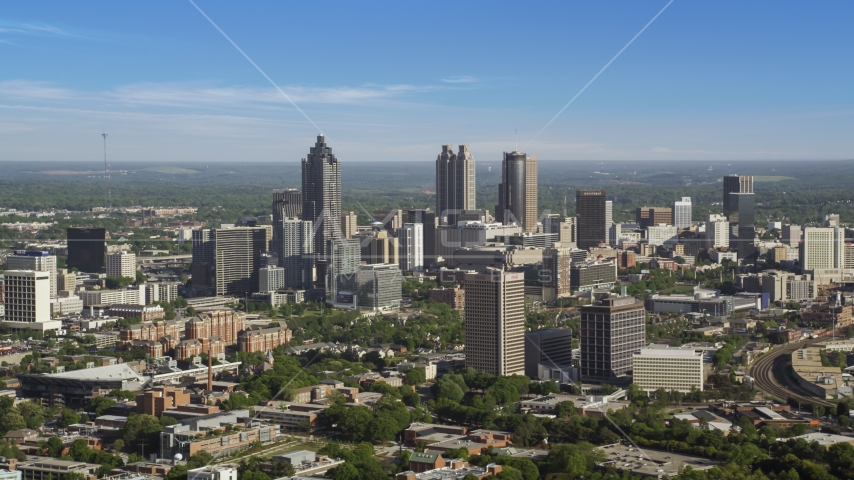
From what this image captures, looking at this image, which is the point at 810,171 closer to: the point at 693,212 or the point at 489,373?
the point at 693,212

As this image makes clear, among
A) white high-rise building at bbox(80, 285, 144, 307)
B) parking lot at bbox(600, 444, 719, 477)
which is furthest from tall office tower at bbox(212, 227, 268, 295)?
parking lot at bbox(600, 444, 719, 477)

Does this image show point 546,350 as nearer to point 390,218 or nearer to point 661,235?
point 390,218

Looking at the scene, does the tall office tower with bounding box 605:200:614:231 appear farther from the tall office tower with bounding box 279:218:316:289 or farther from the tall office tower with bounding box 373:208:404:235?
the tall office tower with bounding box 279:218:316:289

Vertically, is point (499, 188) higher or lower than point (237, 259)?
higher

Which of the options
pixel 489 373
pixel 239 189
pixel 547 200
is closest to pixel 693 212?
pixel 547 200

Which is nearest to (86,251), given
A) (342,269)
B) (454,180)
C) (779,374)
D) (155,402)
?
(342,269)
